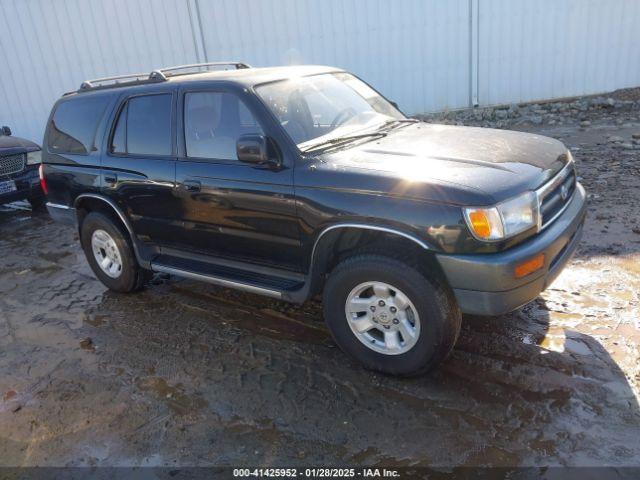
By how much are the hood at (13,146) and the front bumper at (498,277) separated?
7.08 m

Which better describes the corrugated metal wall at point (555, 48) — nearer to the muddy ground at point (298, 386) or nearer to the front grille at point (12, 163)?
the muddy ground at point (298, 386)

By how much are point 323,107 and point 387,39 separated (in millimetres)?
7274

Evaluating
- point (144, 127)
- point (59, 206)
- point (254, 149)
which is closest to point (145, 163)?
point (144, 127)

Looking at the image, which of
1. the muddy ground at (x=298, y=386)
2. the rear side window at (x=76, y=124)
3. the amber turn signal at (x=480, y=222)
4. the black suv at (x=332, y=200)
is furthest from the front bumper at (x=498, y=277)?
the rear side window at (x=76, y=124)

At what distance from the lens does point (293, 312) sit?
4.33 metres

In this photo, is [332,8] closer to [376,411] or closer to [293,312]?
[293,312]

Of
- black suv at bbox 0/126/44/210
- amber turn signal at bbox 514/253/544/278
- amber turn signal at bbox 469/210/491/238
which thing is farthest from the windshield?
black suv at bbox 0/126/44/210

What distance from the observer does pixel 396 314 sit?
10.7 ft

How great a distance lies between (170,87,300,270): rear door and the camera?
3539 mm

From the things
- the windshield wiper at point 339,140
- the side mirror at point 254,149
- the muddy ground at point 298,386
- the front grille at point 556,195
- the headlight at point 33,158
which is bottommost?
the muddy ground at point 298,386

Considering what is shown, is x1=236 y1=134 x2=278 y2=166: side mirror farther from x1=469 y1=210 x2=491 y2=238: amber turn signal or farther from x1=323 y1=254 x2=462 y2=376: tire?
x1=469 y1=210 x2=491 y2=238: amber turn signal

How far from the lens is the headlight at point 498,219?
2.84 metres

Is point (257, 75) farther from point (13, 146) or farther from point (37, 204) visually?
point (37, 204)

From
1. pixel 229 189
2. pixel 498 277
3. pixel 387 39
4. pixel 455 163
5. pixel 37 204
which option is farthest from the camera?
pixel 387 39
